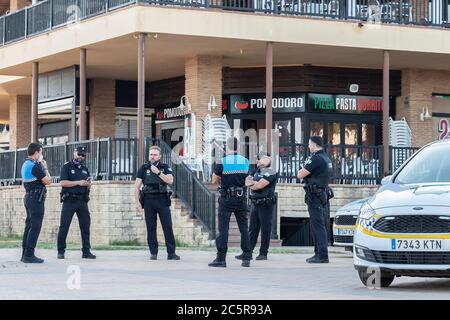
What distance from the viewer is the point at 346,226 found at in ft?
65.0

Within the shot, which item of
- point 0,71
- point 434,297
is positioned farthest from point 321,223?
point 0,71

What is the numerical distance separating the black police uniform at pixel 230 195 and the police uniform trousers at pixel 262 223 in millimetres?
1665

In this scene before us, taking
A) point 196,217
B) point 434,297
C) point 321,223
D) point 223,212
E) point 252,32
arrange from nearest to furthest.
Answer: point 434,297 → point 223,212 → point 321,223 → point 196,217 → point 252,32

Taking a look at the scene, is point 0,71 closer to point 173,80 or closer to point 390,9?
point 173,80

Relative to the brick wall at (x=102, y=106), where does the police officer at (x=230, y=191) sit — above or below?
below

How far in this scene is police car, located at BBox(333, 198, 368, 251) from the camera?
1969 centimetres

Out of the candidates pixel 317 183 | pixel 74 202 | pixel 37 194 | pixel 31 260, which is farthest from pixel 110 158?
pixel 317 183

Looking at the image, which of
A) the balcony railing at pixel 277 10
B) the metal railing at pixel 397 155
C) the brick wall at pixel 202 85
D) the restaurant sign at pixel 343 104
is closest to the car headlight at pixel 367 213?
the balcony railing at pixel 277 10

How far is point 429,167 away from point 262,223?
196 inches

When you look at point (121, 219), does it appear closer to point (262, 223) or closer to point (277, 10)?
point (277, 10)

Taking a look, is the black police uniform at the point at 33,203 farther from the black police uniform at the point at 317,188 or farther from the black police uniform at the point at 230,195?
the black police uniform at the point at 317,188

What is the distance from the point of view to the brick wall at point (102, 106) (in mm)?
32812

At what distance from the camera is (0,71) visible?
3253 cm

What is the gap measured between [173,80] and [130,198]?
7.46 meters
